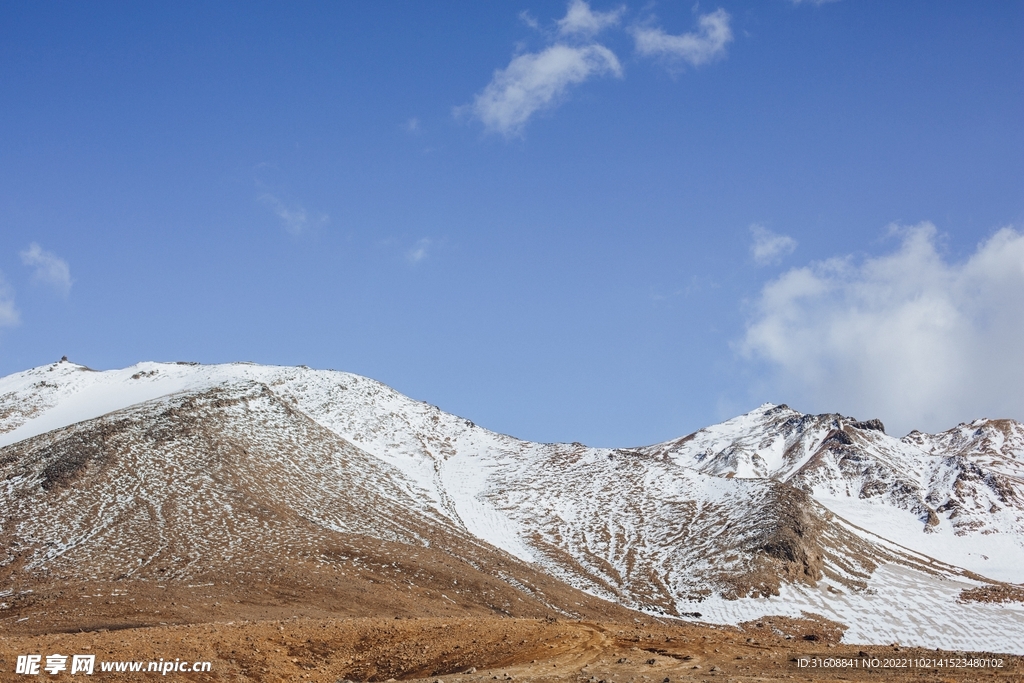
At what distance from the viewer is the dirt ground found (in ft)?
62.0

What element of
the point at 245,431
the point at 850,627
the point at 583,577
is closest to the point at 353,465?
the point at 245,431

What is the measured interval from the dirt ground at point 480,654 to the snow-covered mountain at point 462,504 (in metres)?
19.1

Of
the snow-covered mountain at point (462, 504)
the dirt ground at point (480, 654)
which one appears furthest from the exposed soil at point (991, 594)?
the dirt ground at point (480, 654)

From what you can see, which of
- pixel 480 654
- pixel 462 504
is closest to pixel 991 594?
pixel 462 504

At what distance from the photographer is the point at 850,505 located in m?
93.3

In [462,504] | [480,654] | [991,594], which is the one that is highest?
[462,504]

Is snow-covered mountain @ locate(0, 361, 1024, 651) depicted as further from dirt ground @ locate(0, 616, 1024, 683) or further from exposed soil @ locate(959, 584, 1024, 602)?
dirt ground @ locate(0, 616, 1024, 683)

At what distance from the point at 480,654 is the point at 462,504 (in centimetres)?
4283

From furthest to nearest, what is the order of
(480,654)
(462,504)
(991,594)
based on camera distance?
1. (462,504)
2. (991,594)
3. (480,654)

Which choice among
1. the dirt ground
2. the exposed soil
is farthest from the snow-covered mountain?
the dirt ground

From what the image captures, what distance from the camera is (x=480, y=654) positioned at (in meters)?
23.0

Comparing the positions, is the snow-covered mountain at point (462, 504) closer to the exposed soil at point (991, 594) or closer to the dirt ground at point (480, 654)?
the exposed soil at point (991, 594)

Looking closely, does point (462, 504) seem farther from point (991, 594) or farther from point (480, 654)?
point (480, 654)

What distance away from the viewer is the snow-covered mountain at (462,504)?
157 ft
